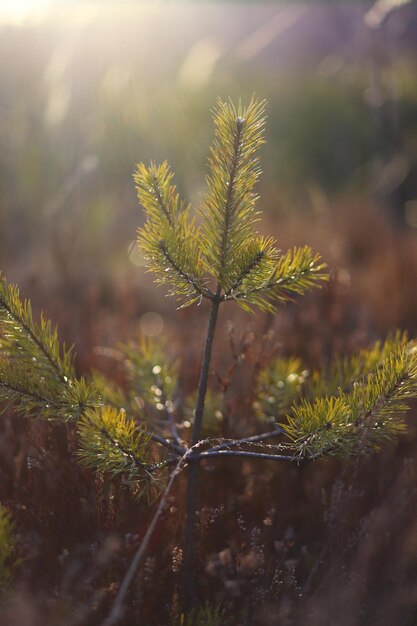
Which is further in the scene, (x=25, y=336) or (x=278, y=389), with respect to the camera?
(x=278, y=389)

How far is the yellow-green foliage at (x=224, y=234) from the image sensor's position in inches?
40.3

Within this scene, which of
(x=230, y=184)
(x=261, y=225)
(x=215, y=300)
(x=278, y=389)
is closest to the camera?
(x=230, y=184)

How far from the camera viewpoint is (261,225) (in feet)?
15.3

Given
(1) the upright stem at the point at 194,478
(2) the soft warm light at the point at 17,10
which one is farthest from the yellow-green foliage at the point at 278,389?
(2) the soft warm light at the point at 17,10

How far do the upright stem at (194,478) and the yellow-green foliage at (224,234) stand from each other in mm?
70

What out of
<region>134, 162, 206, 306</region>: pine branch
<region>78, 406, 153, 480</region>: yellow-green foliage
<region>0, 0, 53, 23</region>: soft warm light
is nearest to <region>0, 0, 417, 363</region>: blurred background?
<region>0, 0, 53, 23</region>: soft warm light

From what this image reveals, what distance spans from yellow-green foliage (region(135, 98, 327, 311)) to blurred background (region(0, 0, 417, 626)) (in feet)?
0.40

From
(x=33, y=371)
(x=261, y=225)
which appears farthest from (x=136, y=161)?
(x=33, y=371)

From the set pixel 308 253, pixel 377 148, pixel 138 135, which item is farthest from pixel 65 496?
pixel 377 148

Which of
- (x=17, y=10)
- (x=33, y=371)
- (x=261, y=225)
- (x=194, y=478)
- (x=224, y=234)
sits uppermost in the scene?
(x=17, y=10)

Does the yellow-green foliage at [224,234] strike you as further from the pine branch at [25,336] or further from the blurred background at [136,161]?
the blurred background at [136,161]

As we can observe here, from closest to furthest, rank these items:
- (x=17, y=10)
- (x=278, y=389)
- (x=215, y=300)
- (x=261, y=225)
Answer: (x=215, y=300)
(x=278, y=389)
(x=261, y=225)
(x=17, y=10)

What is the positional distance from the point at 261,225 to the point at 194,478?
365cm

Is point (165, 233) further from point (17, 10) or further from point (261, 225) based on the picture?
point (17, 10)
